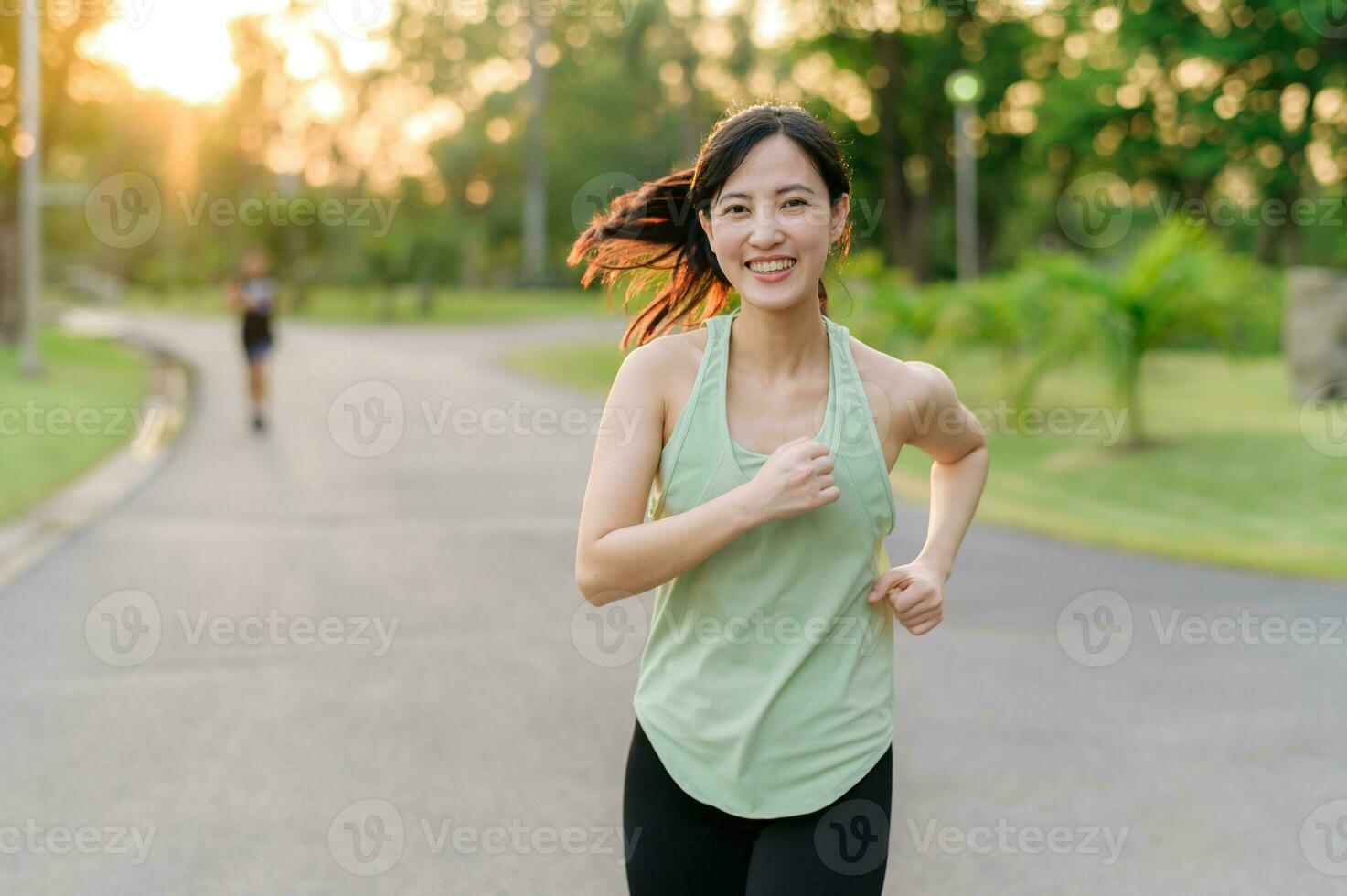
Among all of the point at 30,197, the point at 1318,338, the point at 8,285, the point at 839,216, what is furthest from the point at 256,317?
the point at 8,285

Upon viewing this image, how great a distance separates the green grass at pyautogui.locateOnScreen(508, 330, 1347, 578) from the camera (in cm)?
1046

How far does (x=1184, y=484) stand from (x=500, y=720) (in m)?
8.78

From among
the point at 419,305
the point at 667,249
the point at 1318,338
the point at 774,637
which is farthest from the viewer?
the point at 419,305

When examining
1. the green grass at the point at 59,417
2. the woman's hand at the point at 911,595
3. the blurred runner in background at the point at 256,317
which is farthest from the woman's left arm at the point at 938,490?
the blurred runner in background at the point at 256,317

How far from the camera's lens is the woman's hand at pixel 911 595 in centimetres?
231

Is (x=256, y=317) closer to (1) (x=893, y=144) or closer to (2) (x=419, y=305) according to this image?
(1) (x=893, y=144)

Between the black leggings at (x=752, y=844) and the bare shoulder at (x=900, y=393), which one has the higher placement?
the bare shoulder at (x=900, y=393)

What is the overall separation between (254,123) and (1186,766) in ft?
202

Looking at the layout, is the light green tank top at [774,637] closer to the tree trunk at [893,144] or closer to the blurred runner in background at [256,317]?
the blurred runner in background at [256,317]

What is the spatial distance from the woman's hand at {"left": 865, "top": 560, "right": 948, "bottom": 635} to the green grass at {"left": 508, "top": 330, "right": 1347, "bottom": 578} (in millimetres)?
7477

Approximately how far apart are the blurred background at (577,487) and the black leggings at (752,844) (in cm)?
109

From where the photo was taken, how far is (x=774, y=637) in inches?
87.7

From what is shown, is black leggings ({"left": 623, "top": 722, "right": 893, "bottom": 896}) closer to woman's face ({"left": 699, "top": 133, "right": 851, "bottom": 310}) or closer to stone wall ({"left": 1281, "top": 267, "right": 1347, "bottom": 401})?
woman's face ({"left": 699, "top": 133, "right": 851, "bottom": 310})

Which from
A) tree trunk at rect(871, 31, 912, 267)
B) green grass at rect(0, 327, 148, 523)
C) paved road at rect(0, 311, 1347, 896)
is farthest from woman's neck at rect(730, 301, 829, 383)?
tree trunk at rect(871, 31, 912, 267)
